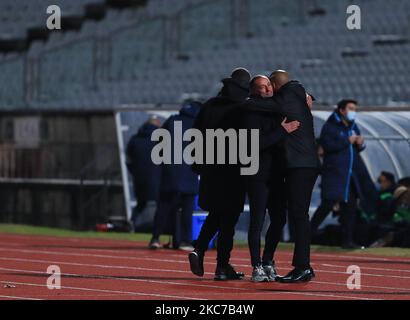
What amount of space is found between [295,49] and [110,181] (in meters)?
9.60

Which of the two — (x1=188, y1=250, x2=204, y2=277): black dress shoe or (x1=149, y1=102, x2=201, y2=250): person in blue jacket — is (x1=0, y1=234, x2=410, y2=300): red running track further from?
(x1=149, y1=102, x2=201, y2=250): person in blue jacket

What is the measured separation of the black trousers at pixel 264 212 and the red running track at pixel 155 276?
315mm

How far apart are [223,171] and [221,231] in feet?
1.89

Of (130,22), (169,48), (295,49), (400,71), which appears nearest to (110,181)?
(400,71)

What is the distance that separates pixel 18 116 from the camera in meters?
26.3

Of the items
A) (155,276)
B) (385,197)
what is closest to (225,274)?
(155,276)

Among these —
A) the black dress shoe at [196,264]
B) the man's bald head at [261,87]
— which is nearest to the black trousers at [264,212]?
the black dress shoe at [196,264]

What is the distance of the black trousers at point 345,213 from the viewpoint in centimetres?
1873

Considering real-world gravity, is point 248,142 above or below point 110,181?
above

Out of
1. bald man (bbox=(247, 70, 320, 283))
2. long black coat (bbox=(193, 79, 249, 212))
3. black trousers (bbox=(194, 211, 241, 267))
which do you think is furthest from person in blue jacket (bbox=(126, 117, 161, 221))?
bald man (bbox=(247, 70, 320, 283))

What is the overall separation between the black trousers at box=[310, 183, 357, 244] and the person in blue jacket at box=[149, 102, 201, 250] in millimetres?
1743

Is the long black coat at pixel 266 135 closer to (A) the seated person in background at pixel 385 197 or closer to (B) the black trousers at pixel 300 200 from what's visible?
(B) the black trousers at pixel 300 200

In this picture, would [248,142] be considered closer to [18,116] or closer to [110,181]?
[110,181]

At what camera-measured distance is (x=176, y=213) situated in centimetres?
1834
